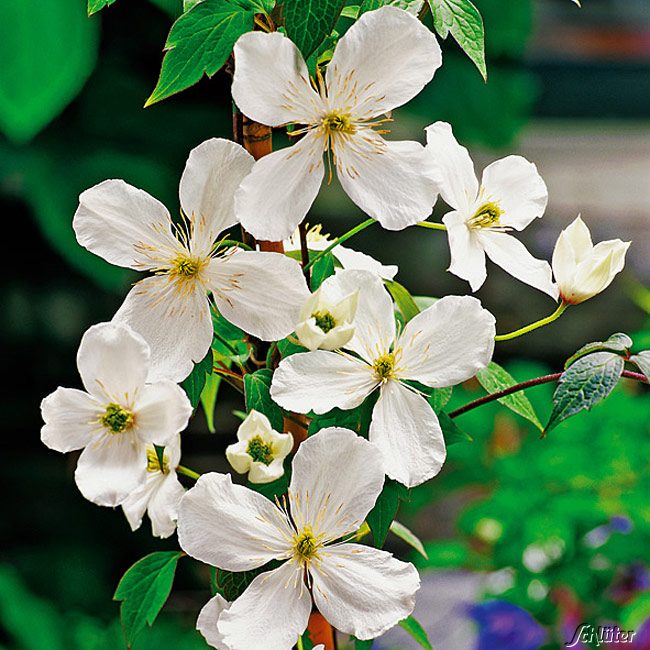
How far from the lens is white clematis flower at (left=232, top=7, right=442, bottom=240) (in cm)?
36

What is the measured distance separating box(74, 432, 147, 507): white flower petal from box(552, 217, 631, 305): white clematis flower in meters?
0.19

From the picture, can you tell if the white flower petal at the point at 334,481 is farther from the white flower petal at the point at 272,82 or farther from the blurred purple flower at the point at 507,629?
the blurred purple flower at the point at 507,629

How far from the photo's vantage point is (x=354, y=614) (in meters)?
0.37

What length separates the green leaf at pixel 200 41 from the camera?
0.38 metres

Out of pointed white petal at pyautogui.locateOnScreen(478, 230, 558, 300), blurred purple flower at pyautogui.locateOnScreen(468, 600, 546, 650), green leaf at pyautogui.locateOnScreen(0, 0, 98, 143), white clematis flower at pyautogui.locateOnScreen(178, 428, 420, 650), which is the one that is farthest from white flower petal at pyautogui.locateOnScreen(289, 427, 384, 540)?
green leaf at pyautogui.locateOnScreen(0, 0, 98, 143)

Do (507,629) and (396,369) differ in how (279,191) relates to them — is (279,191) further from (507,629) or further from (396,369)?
(507,629)

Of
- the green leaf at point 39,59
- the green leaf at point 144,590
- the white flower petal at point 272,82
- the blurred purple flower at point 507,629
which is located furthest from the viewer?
the green leaf at point 39,59

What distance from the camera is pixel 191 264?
1.28 ft

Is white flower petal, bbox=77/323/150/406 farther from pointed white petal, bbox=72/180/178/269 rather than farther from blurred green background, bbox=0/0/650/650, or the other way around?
blurred green background, bbox=0/0/650/650

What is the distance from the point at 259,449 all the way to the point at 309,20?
163 mm

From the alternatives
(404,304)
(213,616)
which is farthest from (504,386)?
(213,616)

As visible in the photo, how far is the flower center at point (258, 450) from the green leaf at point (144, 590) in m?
0.10

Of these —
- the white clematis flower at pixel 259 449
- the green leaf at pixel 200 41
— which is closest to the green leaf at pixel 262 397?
the white clematis flower at pixel 259 449

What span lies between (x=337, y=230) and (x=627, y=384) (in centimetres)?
62
